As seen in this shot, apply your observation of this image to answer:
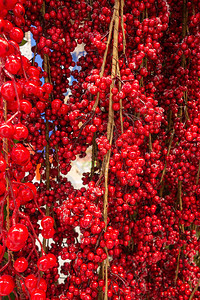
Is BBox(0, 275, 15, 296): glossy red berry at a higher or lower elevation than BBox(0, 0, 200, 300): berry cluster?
lower

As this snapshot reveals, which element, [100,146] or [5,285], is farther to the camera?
[100,146]

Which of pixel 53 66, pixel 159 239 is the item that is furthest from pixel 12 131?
pixel 159 239

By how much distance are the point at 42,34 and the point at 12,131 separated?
33 cm

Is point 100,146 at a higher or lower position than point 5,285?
higher

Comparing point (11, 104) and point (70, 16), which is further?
point (70, 16)

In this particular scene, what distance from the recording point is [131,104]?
50 centimetres

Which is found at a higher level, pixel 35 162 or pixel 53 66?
pixel 53 66

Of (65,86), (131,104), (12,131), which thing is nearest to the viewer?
(12,131)

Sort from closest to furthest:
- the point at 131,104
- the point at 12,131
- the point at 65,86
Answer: the point at 12,131, the point at 131,104, the point at 65,86

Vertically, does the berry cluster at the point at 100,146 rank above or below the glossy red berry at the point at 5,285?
above

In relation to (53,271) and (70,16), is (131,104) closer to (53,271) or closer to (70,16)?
(70,16)

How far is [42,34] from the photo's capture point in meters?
0.55

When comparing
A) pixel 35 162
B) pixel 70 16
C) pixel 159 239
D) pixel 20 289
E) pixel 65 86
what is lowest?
pixel 20 289

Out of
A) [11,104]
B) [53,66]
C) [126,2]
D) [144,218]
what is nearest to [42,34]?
[53,66]
